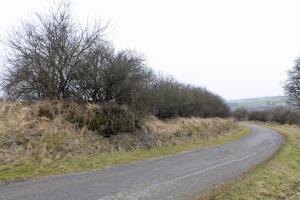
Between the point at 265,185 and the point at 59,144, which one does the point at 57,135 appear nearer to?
the point at 59,144

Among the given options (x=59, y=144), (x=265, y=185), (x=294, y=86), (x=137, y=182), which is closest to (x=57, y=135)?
(x=59, y=144)

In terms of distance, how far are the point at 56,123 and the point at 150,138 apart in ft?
17.4

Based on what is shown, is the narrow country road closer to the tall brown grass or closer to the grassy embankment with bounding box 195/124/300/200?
the grassy embankment with bounding box 195/124/300/200

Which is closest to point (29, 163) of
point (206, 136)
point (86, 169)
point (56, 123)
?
point (86, 169)

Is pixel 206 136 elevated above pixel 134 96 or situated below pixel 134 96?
below

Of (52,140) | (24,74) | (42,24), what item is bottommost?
(52,140)

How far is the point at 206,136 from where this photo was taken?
24547mm

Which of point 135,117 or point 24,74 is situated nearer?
point 24,74

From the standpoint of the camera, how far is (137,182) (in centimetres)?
930

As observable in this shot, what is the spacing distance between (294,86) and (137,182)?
99.5 feet

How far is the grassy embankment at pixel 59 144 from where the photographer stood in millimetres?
11049

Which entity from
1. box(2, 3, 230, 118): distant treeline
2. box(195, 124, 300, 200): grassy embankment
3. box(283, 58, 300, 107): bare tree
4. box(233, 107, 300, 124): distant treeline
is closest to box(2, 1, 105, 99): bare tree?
box(2, 3, 230, 118): distant treeline

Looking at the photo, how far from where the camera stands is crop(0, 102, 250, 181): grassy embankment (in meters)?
11.0

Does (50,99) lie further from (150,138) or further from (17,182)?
(17,182)
